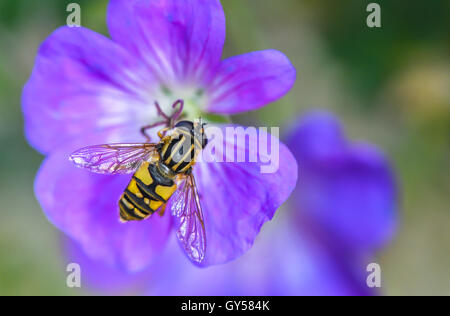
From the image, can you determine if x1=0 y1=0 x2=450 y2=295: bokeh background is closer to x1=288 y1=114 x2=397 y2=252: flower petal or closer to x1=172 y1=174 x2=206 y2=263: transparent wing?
x1=288 y1=114 x2=397 y2=252: flower petal

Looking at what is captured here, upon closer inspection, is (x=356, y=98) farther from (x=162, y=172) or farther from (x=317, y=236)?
(x=162, y=172)

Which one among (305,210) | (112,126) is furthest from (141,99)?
(305,210)

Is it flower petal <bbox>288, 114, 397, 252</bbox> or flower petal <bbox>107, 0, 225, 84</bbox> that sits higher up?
flower petal <bbox>107, 0, 225, 84</bbox>

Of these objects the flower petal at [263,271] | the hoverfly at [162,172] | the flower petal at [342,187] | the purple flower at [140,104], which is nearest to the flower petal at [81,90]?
the purple flower at [140,104]

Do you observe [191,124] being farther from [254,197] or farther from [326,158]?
[326,158]

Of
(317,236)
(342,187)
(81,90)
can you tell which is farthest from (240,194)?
(317,236)

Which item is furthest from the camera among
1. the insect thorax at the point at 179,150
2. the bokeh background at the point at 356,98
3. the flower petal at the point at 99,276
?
the bokeh background at the point at 356,98

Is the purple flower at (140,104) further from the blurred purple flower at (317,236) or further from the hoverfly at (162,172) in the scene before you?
the blurred purple flower at (317,236)

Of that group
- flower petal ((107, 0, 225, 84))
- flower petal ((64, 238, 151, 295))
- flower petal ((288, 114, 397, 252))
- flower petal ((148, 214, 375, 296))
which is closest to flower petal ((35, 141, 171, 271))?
flower petal ((107, 0, 225, 84))
